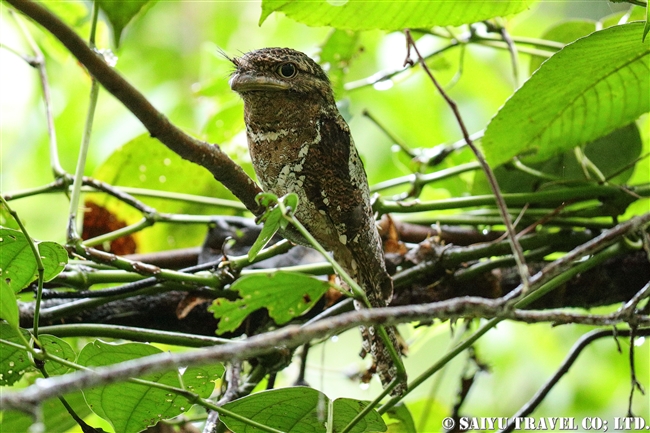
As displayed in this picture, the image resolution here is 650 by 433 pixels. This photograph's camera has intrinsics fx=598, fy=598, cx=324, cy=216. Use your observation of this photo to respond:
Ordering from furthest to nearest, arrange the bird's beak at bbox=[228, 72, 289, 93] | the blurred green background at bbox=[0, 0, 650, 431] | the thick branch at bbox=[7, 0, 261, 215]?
1. the blurred green background at bbox=[0, 0, 650, 431]
2. the bird's beak at bbox=[228, 72, 289, 93]
3. the thick branch at bbox=[7, 0, 261, 215]

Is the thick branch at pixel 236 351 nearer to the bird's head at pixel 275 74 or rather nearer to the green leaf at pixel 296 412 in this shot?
the green leaf at pixel 296 412

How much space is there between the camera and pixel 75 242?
114 cm

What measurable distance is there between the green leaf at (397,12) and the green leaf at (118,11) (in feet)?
1.14

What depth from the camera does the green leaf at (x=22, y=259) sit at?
906mm

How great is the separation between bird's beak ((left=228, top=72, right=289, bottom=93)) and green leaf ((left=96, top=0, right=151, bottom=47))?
1.10ft

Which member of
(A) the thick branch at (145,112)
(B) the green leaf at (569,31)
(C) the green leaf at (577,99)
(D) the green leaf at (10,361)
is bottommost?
(D) the green leaf at (10,361)

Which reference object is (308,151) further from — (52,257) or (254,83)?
(52,257)

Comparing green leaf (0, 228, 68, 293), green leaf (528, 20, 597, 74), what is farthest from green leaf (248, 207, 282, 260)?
green leaf (528, 20, 597, 74)

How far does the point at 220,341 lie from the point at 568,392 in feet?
7.14

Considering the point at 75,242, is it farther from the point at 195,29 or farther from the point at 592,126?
the point at 195,29

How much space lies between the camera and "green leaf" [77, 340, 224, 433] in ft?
2.89

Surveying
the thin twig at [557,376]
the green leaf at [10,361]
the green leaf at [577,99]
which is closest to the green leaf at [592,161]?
the green leaf at [577,99]

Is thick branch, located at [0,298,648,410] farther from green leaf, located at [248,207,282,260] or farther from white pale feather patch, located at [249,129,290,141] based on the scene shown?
A: white pale feather patch, located at [249,129,290,141]

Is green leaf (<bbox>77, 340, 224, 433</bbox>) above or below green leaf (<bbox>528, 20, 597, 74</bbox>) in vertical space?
below
